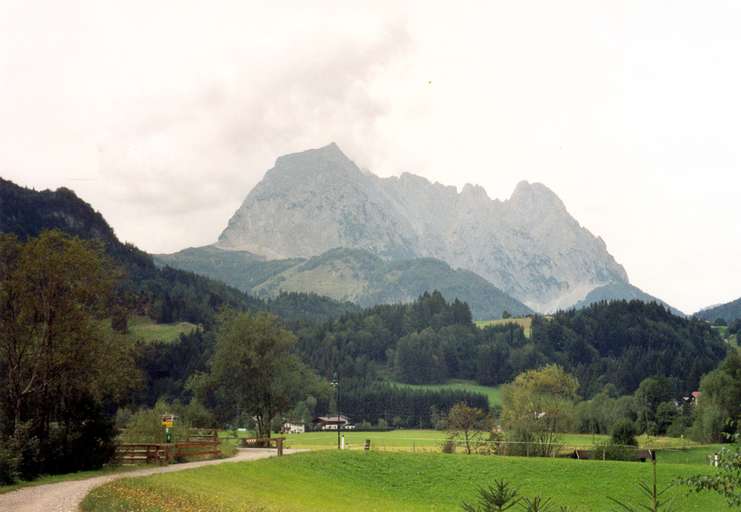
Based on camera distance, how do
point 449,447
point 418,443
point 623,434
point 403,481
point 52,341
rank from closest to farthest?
point 52,341 → point 403,481 → point 449,447 → point 623,434 → point 418,443

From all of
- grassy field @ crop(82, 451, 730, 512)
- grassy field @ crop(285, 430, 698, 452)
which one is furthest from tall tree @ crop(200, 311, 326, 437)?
grassy field @ crop(82, 451, 730, 512)

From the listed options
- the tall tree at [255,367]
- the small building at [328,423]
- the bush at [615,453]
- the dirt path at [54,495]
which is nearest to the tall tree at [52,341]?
the dirt path at [54,495]

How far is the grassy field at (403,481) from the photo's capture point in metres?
44.1

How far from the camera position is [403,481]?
57656mm

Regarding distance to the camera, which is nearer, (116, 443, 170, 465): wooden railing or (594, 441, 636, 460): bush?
(116, 443, 170, 465): wooden railing

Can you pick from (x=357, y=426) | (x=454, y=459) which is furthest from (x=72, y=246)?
(x=357, y=426)

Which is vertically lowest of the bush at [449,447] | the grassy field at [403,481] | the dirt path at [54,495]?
the grassy field at [403,481]

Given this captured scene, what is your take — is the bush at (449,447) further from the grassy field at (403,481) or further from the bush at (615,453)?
the bush at (615,453)

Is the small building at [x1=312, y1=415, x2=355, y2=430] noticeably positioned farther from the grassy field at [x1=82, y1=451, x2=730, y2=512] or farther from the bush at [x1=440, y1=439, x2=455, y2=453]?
the grassy field at [x1=82, y1=451, x2=730, y2=512]

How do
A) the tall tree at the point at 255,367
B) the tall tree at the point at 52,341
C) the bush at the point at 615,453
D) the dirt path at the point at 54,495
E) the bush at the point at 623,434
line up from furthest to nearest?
the tall tree at the point at 255,367 < the bush at the point at 623,434 < the bush at the point at 615,453 < the tall tree at the point at 52,341 < the dirt path at the point at 54,495

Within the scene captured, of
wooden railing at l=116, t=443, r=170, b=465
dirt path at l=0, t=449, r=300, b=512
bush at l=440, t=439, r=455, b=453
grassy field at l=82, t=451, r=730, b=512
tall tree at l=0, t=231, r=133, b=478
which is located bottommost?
grassy field at l=82, t=451, r=730, b=512

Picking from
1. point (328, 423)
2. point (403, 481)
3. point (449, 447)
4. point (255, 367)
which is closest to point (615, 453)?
point (449, 447)

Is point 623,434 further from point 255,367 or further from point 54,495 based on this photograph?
point 54,495

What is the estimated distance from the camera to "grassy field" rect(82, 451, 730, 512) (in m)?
44.1
